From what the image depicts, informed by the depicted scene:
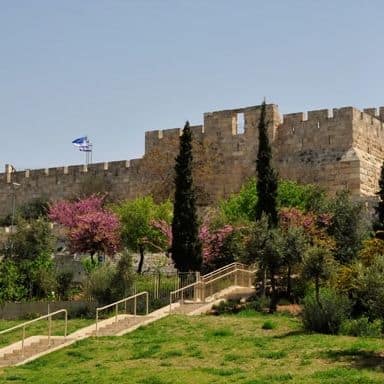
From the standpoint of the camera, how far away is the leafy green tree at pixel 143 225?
124 feet

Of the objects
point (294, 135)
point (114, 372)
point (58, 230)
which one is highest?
point (294, 135)

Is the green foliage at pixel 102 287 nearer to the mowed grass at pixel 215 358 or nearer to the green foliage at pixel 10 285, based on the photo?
the green foliage at pixel 10 285

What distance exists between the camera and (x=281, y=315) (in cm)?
2450

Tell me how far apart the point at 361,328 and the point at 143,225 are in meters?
19.0

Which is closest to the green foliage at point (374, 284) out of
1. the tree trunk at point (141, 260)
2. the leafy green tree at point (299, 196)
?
the leafy green tree at point (299, 196)

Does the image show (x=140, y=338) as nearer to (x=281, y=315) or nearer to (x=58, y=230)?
(x=281, y=315)

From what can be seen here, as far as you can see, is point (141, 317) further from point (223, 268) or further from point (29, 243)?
point (29, 243)

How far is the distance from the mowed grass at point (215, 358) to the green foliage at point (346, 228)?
7.83 metres

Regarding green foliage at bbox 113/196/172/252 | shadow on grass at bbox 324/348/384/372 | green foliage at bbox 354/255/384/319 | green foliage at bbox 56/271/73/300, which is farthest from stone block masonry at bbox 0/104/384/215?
shadow on grass at bbox 324/348/384/372

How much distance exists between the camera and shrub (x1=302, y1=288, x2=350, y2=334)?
2075 centimetres

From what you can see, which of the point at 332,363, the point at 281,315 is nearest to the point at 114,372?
the point at 332,363

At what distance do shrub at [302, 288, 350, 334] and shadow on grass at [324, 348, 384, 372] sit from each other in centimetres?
266

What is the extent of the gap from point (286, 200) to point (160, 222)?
535cm

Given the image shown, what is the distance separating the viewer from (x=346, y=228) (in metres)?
30.8
